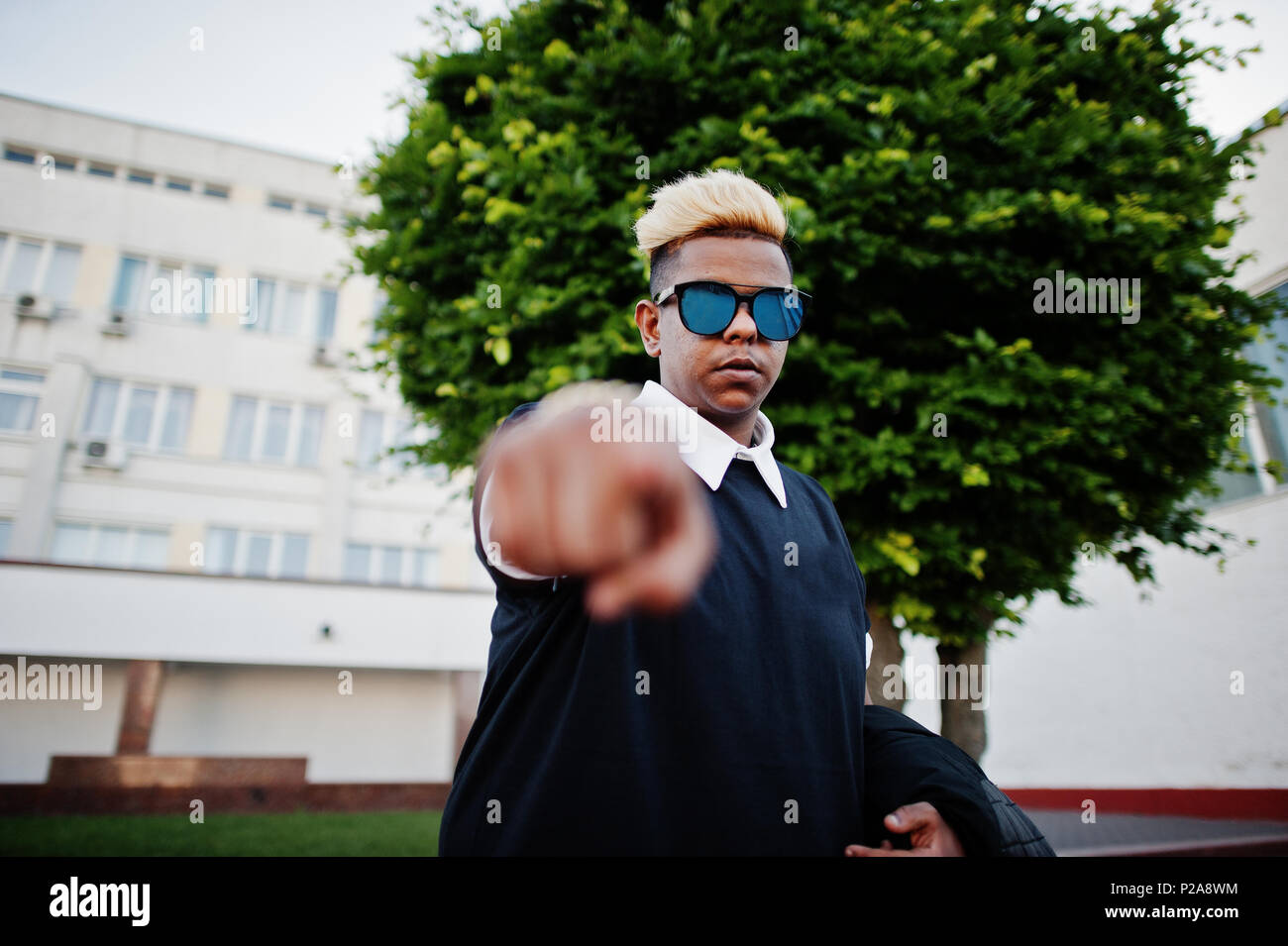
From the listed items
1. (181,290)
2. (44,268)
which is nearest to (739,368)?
(181,290)

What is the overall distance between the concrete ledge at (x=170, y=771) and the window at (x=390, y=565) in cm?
478

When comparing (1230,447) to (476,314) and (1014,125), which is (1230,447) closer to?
(1014,125)

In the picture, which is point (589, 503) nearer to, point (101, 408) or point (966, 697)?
point (966, 697)

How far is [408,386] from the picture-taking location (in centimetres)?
535

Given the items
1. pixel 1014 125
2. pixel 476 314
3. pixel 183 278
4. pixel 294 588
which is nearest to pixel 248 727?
pixel 294 588

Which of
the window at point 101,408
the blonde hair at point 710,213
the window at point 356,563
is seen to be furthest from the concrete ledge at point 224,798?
the blonde hair at point 710,213

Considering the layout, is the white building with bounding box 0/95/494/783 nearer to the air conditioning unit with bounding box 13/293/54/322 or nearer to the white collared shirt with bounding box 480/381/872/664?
the air conditioning unit with bounding box 13/293/54/322

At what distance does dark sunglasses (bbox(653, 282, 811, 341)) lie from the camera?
1.71 metres

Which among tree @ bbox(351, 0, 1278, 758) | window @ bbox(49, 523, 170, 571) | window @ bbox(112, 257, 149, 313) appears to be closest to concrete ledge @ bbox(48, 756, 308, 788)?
window @ bbox(49, 523, 170, 571)

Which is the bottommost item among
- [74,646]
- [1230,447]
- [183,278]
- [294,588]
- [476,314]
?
[74,646]

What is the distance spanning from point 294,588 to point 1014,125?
50.0 feet

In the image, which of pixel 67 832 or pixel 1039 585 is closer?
pixel 1039 585

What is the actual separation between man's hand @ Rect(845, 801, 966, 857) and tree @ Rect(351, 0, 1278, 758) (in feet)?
8.19

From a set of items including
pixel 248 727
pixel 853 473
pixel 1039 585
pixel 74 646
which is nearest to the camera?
pixel 853 473
